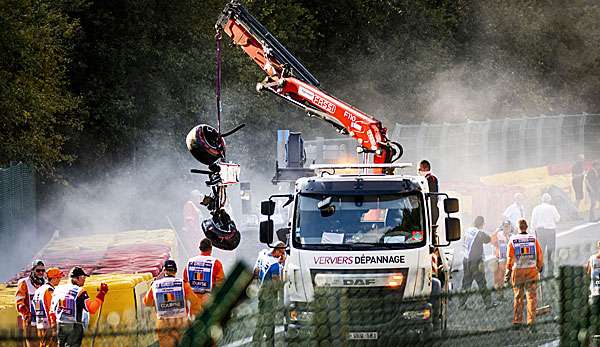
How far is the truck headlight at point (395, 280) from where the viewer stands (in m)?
14.0

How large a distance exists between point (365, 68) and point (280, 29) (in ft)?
20.6

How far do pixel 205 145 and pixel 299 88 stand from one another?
5.07 m

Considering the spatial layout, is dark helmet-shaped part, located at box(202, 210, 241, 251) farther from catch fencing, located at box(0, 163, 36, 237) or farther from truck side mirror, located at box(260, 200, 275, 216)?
catch fencing, located at box(0, 163, 36, 237)

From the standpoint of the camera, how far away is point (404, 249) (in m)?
14.1

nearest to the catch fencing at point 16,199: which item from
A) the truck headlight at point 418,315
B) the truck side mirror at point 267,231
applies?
the truck side mirror at point 267,231

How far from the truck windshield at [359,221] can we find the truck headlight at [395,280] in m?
0.36

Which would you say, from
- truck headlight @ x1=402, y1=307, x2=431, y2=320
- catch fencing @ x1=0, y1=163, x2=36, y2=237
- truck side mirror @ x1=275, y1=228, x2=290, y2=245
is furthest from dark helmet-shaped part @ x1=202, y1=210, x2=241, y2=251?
Answer: catch fencing @ x1=0, y1=163, x2=36, y2=237

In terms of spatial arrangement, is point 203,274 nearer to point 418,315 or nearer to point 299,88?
point 299,88

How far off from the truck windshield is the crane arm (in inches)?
139

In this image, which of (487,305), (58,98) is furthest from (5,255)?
(487,305)

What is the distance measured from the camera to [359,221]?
14273mm

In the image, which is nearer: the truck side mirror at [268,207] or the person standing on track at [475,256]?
the truck side mirror at [268,207]

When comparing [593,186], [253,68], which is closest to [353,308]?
[593,186]

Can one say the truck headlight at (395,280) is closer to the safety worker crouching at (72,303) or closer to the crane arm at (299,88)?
the safety worker crouching at (72,303)
